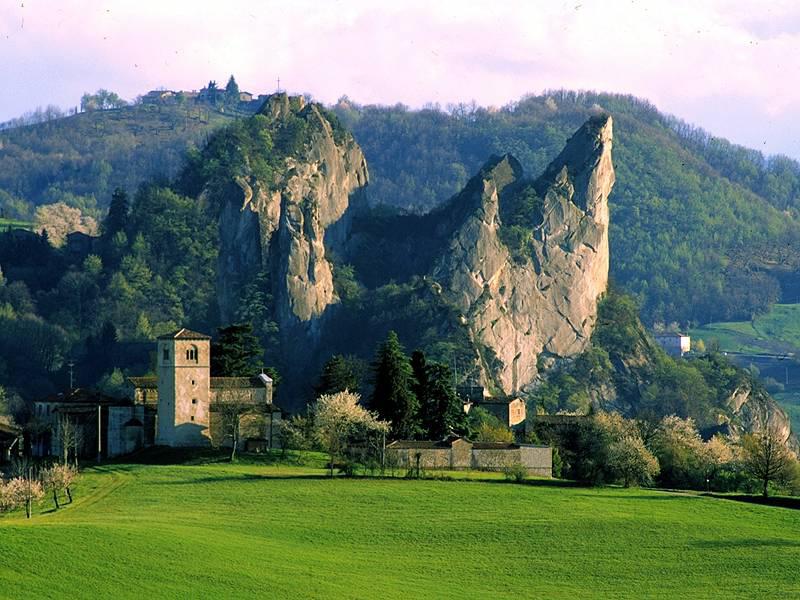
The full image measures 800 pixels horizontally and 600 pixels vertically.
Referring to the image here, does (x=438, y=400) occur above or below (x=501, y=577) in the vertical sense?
above

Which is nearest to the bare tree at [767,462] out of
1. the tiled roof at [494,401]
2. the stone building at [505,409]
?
the stone building at [505,409]

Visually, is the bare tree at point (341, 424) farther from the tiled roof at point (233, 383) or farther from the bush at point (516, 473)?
the bush at point (516, 473)

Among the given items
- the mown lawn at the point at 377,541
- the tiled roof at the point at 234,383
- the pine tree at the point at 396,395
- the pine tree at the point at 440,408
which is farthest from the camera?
the pine tree at the point at 440,408

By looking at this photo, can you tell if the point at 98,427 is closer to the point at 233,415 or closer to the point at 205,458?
the point at 233,415

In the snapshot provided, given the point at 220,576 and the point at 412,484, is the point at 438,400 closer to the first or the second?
the point at 412,484

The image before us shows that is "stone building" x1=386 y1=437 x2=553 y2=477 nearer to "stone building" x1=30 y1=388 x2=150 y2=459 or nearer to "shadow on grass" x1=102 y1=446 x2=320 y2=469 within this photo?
"shadow on grass" x1=102 y1=446 x2=320 y2=469

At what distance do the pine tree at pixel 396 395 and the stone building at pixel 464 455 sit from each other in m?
4.56

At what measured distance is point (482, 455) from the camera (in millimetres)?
142125

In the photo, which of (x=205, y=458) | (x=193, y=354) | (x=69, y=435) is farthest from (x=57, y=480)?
(x=193, y=354)

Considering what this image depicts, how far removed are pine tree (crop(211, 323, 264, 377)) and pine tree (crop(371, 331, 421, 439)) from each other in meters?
13.5

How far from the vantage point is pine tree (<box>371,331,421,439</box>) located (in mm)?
147750

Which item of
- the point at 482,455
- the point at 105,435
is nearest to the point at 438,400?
the point at 482,455

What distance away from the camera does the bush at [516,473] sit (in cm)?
13725

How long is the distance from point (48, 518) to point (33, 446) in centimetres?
3032
